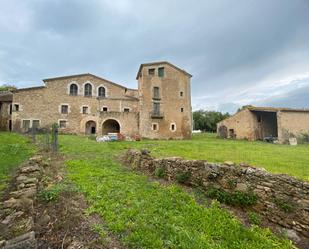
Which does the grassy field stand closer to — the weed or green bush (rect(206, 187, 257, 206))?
green bush (rect(206, 187, 257, 206))

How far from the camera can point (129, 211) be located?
399cm

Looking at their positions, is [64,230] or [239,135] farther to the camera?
[239,135]

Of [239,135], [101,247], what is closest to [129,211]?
[101,247]

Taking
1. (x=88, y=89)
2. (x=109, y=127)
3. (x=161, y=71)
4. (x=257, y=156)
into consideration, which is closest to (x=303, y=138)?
(x=257, y=156)

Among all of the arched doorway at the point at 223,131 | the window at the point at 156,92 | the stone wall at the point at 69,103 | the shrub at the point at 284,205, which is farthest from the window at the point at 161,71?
the shrub at the point at 284,205

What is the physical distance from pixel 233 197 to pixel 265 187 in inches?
30.0

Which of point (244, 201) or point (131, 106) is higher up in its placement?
point (131, 106)

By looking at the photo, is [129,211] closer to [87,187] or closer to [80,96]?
[87,187]

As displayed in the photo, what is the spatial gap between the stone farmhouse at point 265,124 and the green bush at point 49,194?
24519 mm

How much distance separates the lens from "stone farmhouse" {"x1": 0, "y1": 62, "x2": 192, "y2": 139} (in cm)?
2586

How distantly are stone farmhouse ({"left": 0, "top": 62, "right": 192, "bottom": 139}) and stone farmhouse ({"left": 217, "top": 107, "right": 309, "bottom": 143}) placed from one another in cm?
644

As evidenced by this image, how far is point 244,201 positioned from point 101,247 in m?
3.09

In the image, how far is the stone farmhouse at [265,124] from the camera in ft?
74.1

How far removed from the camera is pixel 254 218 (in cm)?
379
